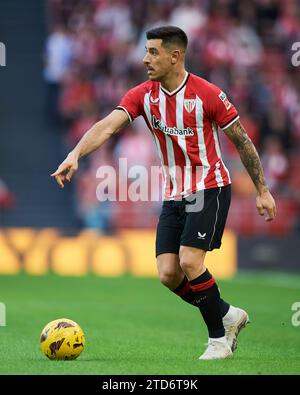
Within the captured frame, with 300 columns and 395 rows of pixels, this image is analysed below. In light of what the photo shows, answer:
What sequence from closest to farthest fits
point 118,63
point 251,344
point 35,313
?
1. point 251,344
2. point 35,313
3. point 118,63

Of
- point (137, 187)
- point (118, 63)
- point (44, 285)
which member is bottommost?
point (44, 285)

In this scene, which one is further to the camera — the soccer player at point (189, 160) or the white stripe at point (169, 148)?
the white stripe at point (169, 148)

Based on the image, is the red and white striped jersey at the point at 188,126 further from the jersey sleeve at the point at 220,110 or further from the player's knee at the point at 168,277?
the player's knee at the point at 168,277

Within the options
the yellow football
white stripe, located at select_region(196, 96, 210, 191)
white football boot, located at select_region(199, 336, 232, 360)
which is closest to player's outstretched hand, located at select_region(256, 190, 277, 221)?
white stripe, located at select_region(196, 96, 210, 191)

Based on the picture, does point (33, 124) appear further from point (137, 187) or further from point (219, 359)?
point (219, 359)

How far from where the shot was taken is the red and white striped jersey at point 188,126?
7.90m

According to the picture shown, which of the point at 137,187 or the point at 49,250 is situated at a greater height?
the point at 137,187

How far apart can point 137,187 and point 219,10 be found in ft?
19.8

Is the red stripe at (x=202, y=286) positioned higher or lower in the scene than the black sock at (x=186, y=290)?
higher

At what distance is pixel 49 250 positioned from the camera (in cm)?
1797

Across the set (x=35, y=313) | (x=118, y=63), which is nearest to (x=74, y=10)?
(x=118, y=63)

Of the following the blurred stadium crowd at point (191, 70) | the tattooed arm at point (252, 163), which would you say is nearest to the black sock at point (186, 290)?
the tattooed arm at point (252, 163)

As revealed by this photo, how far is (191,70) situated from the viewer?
20391 mm
